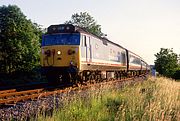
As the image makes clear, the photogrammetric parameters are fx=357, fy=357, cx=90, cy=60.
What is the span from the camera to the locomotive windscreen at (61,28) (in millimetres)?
19188

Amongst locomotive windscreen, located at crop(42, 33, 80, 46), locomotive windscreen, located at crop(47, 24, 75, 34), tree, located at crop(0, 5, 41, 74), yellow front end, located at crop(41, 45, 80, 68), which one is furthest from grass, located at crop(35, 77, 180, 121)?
tree, located at crop(0, 5, 41, 74)

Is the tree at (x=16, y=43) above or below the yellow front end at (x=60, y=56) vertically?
above

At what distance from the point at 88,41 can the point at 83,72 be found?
5.90ft

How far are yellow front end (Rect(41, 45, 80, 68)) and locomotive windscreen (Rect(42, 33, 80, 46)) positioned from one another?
20cm

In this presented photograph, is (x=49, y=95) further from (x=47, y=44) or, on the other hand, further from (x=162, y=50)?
(x=162, y=50)

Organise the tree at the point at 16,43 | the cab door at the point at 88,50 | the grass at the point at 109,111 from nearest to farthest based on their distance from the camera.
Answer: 1. the grass at the point at 109,111
2. the cab door at the point at 88,50
3. the tree at the point at 16,43

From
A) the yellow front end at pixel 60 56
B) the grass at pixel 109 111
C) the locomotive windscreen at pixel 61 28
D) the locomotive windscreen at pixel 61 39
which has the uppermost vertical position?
the locomotive windscreen at pixel 61 28

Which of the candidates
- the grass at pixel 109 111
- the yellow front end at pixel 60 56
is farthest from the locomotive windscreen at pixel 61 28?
the grass at pixel 109 111

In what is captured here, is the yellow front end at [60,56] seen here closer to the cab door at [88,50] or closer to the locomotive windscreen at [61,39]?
the locomotive windscreen at [61,39]

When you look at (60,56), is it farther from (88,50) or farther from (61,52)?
(88,50)

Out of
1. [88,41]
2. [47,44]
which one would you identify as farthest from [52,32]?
[88,41]

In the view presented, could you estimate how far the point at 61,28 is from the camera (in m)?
19.6

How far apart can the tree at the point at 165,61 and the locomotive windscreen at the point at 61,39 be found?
51213 mm

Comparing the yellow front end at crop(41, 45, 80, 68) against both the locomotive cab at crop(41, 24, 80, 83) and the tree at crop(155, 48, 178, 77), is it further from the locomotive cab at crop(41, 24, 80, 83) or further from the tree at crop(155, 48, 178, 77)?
the tree at crop(155, 48, 178, 77)
